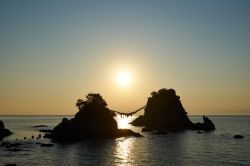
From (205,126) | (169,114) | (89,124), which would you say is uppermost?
(169,114)

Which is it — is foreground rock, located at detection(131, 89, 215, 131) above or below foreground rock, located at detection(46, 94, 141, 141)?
above

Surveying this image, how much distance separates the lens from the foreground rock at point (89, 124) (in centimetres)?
10538

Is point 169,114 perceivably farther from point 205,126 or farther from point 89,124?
point 89,124

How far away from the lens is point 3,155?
2817 inches

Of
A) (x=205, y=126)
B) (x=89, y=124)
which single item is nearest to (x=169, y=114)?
(x=205, y=126)

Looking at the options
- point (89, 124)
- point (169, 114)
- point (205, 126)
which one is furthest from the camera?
point (169, 114)

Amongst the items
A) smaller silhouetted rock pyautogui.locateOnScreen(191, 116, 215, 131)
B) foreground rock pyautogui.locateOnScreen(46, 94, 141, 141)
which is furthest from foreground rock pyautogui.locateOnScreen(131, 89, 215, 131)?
foreground rock pyautogui.locateOnScreen(46, 94, 141, 141)

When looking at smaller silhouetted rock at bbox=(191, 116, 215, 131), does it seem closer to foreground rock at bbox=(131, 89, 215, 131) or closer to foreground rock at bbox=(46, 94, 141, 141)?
foreground rock at bbox=(131, 89, 215, 131)

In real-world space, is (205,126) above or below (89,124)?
above

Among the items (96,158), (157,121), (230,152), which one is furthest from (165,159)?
(157,121)

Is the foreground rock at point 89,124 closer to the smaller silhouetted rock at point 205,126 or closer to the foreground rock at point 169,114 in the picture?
the foreground rock at point 169,114

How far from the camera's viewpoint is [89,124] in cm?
11125

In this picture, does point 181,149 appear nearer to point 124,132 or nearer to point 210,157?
point 210,157

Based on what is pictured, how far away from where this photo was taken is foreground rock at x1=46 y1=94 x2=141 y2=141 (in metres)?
105
